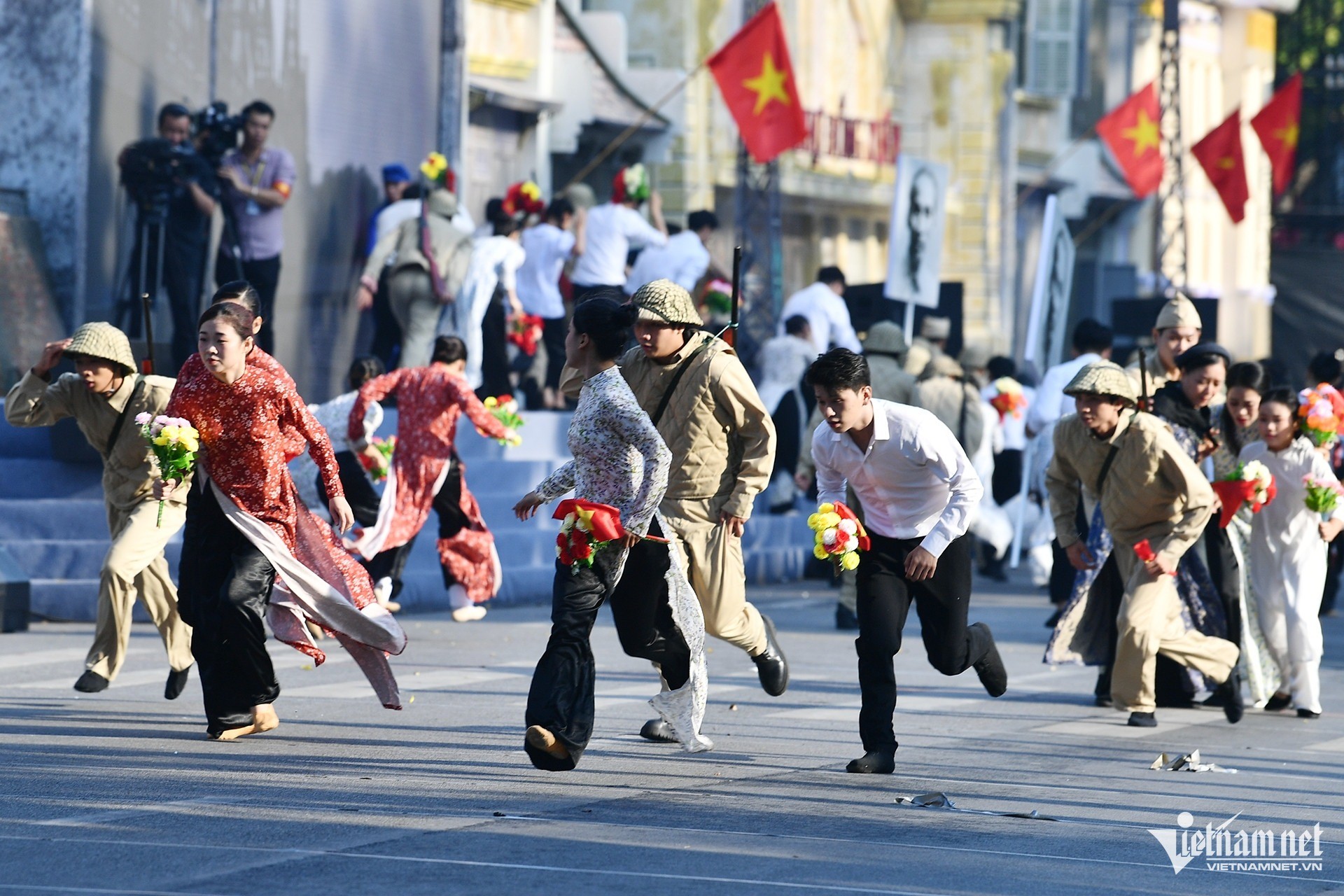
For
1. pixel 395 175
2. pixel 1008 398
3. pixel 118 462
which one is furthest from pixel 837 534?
pixel 395 175

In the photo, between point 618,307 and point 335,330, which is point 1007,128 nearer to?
point 335,330

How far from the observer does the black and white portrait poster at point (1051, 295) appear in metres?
18.9

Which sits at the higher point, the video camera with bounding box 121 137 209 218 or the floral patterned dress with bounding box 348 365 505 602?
the video camera with bounding box 121 137 209 218

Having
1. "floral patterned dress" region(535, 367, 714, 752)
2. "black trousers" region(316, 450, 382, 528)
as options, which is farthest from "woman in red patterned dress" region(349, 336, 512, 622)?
"floral patterned dress" region(535, 367, 714, 752)

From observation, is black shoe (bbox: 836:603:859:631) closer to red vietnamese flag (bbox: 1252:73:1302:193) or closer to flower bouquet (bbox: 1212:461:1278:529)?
flower bouquet (bbox: 1212:461:1278:529)

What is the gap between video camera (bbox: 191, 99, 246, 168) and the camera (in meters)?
16.9

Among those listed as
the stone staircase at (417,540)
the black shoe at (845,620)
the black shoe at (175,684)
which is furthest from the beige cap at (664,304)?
the stone staircase at (417,540)

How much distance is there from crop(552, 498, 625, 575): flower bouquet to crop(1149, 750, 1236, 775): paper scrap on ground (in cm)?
243

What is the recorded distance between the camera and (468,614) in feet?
47.8

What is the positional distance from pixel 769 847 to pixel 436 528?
8.80 meters

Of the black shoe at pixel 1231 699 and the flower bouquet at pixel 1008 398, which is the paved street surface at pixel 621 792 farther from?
the flower bouquet at pixel 1008 398

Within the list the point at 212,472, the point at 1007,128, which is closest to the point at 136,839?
the point at 212,472

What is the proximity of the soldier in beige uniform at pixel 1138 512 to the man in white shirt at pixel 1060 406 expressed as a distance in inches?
96.6

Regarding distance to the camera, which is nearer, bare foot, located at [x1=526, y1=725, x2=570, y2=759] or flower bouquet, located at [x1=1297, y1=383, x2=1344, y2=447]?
bare foot, located at [x1=526, y1=725, x2=570, y2=759]
